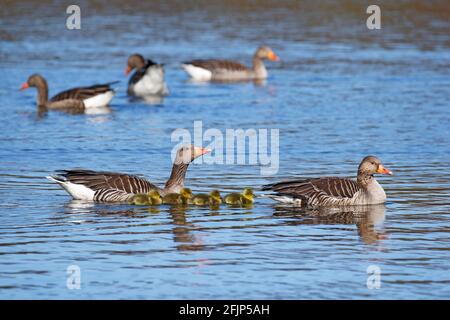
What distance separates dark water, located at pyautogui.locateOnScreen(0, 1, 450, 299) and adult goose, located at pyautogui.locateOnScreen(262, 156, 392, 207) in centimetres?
20

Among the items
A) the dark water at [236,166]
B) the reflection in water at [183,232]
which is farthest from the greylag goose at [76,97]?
the reflection in water at [183,232]

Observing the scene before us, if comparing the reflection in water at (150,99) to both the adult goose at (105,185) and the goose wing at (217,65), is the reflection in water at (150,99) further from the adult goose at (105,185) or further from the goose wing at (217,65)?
the adult goose at (105,185)

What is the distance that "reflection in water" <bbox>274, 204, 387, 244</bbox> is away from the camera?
12406 mm

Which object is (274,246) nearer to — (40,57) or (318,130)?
(318,130)

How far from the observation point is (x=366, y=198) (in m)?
13.7

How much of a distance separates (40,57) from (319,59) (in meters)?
7.73

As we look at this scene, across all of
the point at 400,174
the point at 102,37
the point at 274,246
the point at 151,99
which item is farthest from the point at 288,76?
the point at 274,246

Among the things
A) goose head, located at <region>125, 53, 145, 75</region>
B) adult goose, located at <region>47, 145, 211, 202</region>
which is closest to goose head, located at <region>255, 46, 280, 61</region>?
goose head, located at <region>125, 53, 145, 75</region>

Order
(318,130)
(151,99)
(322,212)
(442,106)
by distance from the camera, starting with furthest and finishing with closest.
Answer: (151,99)
(442,106)
(318,130)
(322,212)

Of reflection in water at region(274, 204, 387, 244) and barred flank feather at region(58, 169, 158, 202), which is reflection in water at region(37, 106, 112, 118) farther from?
reflection in water at region(274, 204, 387, 244)

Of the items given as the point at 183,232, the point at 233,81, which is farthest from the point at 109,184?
the point at 233,81

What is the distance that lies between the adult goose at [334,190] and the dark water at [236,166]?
0.65 feet

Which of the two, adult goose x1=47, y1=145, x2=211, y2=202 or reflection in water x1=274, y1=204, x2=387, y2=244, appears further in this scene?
adult goose x1=47, y1=145, x2=211, y2=202

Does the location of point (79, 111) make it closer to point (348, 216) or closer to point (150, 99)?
point (150, 99)
